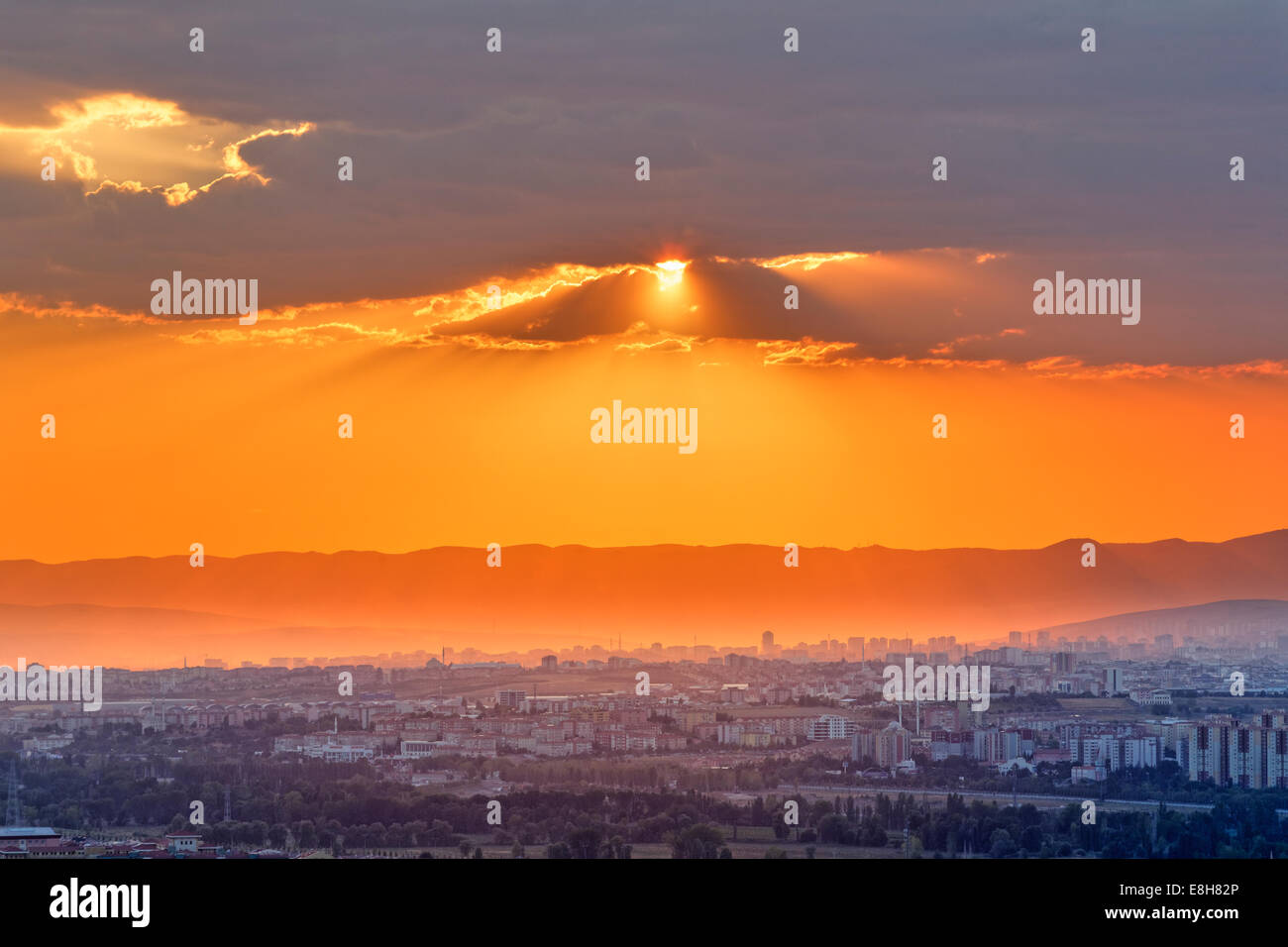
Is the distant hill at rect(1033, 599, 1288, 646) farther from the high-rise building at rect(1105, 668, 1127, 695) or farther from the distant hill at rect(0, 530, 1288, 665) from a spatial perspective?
the high-rise building at rect(1105, 668, 1127, 695)

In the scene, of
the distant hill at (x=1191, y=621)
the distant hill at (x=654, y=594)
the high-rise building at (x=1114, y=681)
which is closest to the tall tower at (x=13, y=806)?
the distant hill at (x=654, y=594)

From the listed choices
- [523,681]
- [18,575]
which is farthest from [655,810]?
[18,575]

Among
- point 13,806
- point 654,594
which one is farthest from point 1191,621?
point 13,806

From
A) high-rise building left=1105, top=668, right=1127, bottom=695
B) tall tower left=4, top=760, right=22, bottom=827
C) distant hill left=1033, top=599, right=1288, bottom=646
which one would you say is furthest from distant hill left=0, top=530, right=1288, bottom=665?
tall tower left=4, top=760, right=22, bottom=827

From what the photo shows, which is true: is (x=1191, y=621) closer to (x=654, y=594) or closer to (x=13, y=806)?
(x=654, y=594)

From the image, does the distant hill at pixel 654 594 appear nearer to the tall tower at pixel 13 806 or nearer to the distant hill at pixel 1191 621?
the distant hill at pixel 1191 621
